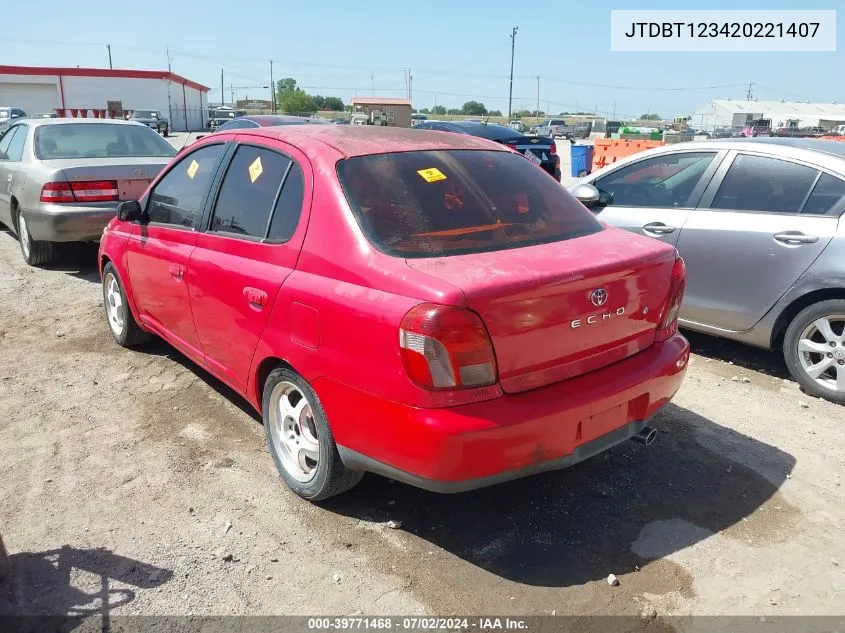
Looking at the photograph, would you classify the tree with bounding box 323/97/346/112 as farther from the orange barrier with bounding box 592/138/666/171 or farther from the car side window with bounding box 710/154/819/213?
the car side window with bounding box 710/154/819/213

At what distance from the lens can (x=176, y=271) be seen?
3861 millimetres

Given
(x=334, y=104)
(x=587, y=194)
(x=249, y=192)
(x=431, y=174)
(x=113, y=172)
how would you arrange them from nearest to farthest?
(x=431, y=174) < (x=249, y=192) < (x=587, y=194) < (x=113, y=172) < (x=334, y=104)

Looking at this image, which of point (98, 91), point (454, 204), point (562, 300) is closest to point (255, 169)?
point (454, 204)

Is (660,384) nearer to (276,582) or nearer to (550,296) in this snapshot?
(550,296)

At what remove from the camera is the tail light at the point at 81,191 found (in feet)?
22.7

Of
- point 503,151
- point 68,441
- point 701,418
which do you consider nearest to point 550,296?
point 503,151

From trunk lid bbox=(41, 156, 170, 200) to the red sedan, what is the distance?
151 inches

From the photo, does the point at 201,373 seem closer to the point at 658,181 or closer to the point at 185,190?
the point at 185,190

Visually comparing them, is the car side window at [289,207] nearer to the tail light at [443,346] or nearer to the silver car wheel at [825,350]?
the tail light at [443,346]

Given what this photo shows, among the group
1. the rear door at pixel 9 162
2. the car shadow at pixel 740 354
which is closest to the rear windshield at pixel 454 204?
the car shadow at pixel 740 354

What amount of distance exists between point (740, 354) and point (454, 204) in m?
3.33

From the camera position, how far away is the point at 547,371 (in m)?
2.65

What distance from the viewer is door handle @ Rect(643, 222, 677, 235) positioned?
504 centimetres

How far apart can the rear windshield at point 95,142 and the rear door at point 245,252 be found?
4.90m
